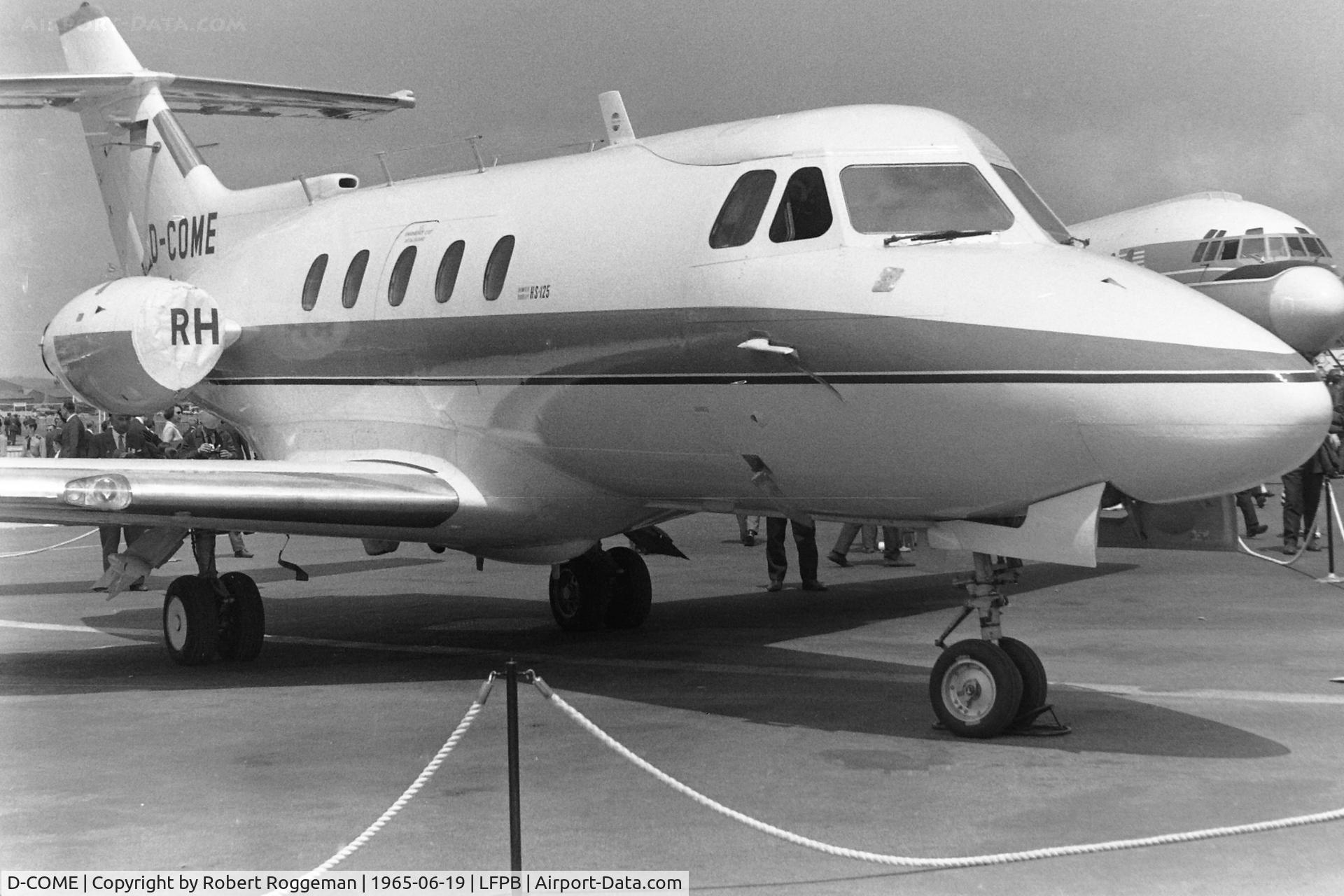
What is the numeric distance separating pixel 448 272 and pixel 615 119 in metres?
1.77

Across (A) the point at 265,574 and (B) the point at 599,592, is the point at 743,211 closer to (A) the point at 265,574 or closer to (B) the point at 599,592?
(B) the point at 599,592

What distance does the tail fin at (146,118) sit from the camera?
15836 millimetres

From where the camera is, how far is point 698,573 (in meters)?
18.6

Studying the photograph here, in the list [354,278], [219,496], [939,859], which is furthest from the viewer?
[354,278]

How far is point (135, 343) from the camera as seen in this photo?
42.1ft

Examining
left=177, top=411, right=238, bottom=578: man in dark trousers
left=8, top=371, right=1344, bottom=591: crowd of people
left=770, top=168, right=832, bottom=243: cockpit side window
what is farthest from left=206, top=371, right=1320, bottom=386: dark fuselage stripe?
left=8, top=371, right=1344, bottom=591: crowd of people

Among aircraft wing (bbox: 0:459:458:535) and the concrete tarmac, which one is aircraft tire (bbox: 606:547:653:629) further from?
aircraft wing (bbox: 0:459:458:535)

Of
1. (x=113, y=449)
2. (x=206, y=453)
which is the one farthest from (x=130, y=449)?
(x=206, y=453)

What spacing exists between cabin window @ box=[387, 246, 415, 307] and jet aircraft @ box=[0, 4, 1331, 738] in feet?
0.08

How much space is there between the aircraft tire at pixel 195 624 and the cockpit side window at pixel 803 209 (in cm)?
565

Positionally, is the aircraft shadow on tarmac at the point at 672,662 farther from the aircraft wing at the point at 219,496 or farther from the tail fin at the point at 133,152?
the tail fin at the point at 133,152

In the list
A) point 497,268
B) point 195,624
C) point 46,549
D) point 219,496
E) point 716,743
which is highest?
point 497,268

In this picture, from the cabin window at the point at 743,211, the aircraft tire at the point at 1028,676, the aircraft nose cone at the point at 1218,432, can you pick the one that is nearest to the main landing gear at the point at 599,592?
the cabin window at the point at 743,211

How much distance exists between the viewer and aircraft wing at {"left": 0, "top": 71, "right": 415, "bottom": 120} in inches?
614
